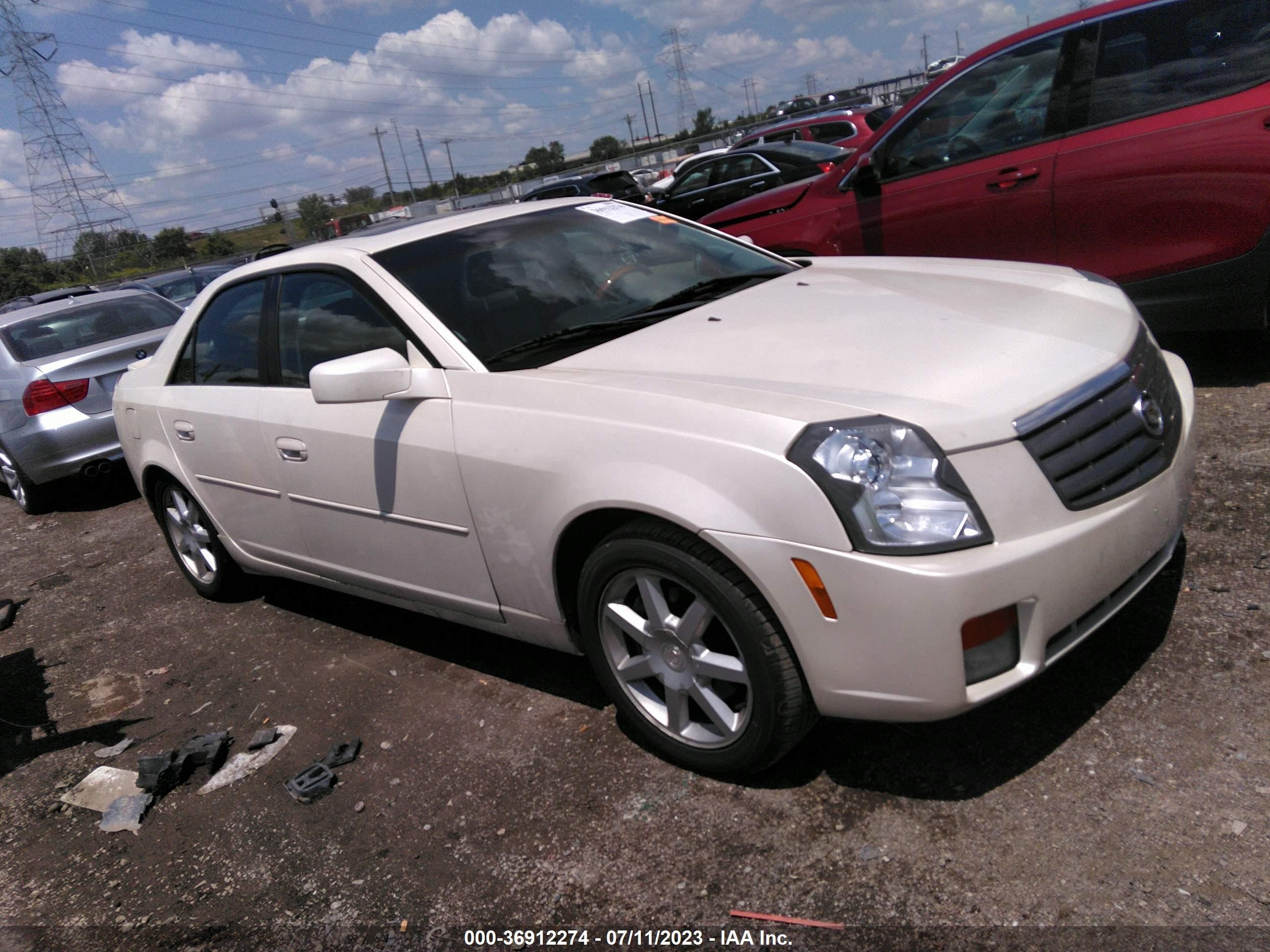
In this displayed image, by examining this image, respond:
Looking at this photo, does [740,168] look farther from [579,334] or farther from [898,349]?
[898,349]

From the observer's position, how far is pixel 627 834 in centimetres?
269

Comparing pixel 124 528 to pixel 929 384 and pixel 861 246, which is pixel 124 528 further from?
pixel 929 384

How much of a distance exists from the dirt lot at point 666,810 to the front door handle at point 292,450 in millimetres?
922

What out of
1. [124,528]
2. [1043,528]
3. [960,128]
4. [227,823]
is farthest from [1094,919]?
[124,528]

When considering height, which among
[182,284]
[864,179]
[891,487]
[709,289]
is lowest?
[891,487]

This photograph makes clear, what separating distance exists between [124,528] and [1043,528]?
265 inches

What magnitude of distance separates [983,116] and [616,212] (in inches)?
97.6

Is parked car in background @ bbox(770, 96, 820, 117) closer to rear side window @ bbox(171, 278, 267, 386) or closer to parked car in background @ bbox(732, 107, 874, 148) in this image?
parked car in background @ bbox(732, 107, 874, 148)

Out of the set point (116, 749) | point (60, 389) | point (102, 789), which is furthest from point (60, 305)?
point (102, 789)

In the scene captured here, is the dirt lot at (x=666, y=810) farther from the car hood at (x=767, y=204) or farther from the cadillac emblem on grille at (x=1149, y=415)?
the car hood at (x=767, y=204)

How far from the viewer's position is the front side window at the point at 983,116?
5215 millimetres

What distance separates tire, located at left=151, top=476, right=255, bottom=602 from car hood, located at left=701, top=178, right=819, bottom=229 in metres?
3.89

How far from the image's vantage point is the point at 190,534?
5039 millimetres

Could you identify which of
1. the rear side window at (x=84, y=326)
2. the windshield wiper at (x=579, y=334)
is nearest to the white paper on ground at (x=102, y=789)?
the windshield wiper at (x=579, y=334)
